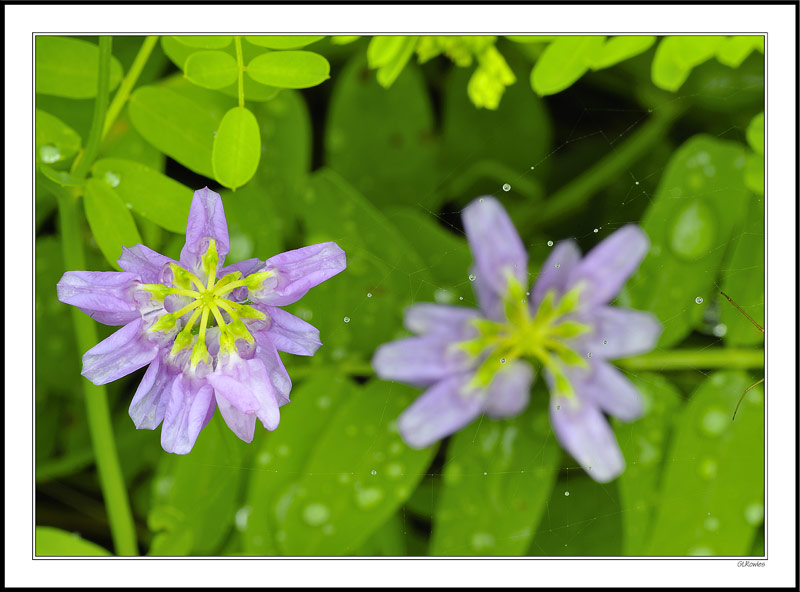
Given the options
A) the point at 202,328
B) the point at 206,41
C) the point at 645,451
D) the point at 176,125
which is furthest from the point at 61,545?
the point at 645,451

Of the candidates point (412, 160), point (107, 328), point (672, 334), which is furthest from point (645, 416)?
point (107, 328)

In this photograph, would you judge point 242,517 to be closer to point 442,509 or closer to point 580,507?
point 442,509

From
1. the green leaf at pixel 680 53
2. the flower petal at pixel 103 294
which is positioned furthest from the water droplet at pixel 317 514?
the green leaf at pixel 680 53

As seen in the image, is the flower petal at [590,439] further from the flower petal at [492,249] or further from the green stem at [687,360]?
the flower petal at [492,249]

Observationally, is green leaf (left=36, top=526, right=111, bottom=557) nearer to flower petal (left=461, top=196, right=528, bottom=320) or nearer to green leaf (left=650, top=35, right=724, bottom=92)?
flower petal (left=461, top=196, right=528, bottom=320)

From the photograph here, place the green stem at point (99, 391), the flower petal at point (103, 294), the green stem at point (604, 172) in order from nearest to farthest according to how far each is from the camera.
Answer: the flower petal at point (103, 294), the green stem at point (99, 391), the green stem at point (604, 172)

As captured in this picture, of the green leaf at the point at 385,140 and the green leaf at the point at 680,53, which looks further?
the green leaf at the point at 385,140
